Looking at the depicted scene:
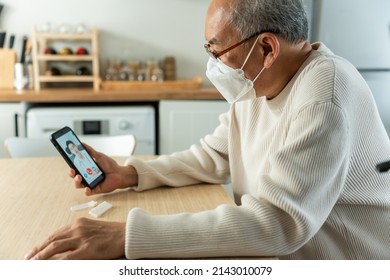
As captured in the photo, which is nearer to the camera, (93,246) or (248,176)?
(93,246)

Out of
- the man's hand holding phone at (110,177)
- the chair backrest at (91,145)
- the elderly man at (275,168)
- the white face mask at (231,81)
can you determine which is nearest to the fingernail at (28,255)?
the elderly man at (275,168)

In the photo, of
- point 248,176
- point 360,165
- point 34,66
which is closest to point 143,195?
point 248,176

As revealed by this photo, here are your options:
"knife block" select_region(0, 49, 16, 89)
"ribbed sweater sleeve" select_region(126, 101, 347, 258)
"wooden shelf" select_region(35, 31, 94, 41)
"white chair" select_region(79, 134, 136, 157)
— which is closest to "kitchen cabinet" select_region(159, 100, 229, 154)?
"wooden shelf" select_region(35, 31, 94, 41)

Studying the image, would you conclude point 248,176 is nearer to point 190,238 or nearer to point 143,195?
point 143,195

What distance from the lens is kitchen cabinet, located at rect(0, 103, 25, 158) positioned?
2270mm

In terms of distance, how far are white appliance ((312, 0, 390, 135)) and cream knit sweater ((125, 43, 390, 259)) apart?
1631mm

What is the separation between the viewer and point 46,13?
2666 mm

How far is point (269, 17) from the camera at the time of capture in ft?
2.92

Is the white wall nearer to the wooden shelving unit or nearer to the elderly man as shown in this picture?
the wooden shelving unit

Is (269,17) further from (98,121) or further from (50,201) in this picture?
(98,121)

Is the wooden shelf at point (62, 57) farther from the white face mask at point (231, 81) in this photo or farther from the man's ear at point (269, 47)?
the man's ear at point (269, 47)

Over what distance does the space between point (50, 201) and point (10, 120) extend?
4.57ft

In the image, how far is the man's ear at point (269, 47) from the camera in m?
0.91
